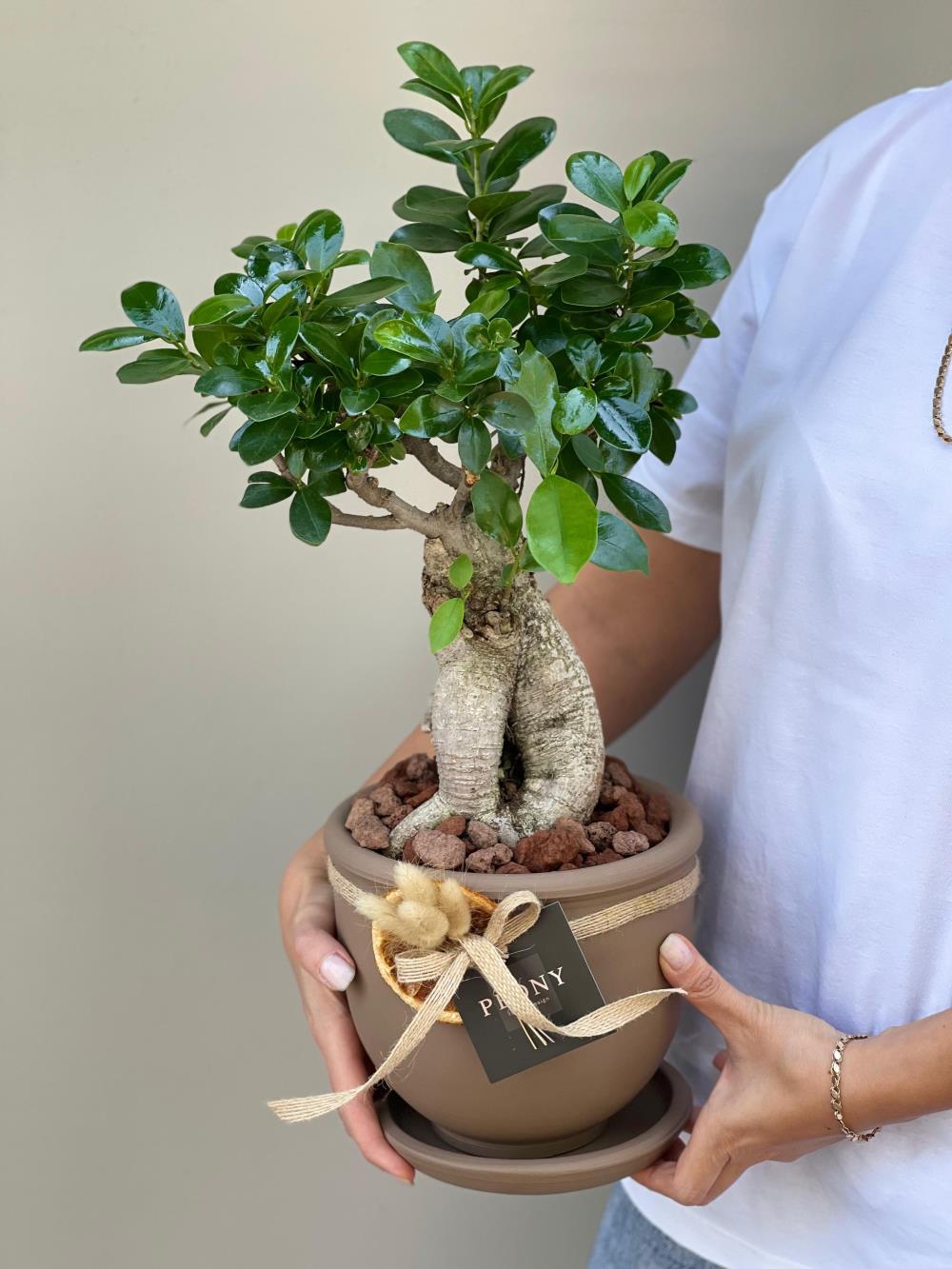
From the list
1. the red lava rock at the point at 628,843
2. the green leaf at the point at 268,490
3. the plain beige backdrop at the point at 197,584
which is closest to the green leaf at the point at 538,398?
the green leaf at the point at 268,490

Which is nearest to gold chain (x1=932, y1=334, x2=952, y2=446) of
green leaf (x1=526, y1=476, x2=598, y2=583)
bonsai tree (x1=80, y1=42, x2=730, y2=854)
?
bonsai tree (x1=80, y1=42, x2=730, y2=854)

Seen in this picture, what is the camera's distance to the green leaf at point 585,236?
26.8 inches

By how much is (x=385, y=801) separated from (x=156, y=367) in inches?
14.4

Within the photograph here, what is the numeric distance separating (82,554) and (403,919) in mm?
683

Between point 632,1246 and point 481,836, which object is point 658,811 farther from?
point 632,1246

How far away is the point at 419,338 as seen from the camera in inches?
25.4

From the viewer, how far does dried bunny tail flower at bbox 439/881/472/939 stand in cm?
72

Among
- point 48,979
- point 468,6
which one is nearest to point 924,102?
point 468,6

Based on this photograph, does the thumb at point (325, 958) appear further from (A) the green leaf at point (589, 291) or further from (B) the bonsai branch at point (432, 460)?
(A) the green leaf at point (589, 291)

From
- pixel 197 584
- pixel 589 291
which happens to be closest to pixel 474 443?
pixel 589 291

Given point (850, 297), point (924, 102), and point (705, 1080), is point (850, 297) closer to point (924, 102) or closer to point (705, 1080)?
point (924, 102)

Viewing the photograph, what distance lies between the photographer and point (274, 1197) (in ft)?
4.64

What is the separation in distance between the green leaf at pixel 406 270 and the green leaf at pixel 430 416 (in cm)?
6

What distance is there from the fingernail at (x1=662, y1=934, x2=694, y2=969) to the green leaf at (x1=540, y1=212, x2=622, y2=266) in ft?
1.49
